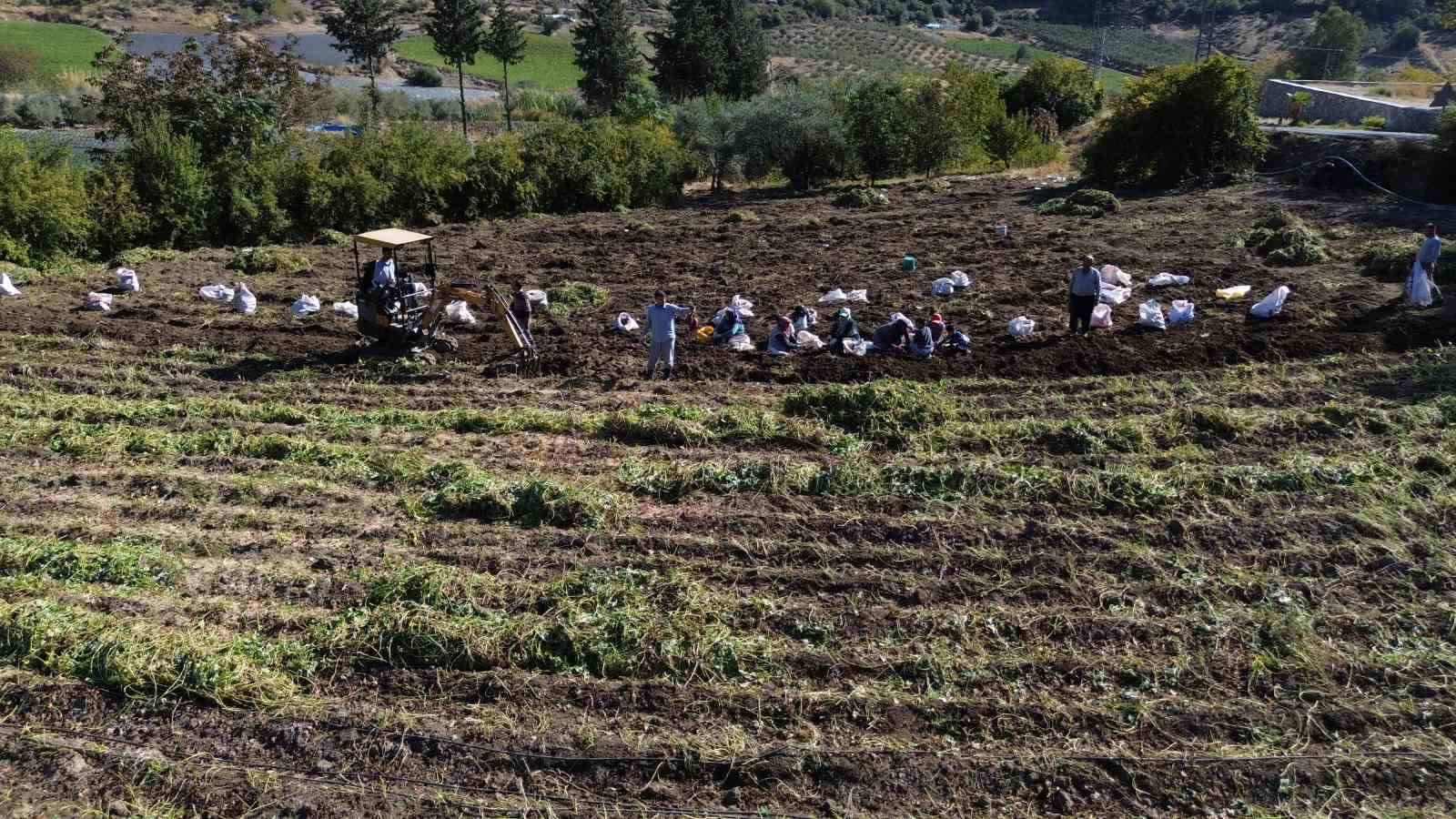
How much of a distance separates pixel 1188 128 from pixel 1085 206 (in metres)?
6.13

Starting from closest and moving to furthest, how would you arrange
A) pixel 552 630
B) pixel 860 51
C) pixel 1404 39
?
pixel 552 630
pixel 1404 39
pixel 860 51

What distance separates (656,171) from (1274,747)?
89.1 feet

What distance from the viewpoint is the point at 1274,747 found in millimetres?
6250

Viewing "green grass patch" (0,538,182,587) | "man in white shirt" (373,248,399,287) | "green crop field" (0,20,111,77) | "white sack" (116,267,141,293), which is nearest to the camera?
"green grass patch" (0,538,182,587)

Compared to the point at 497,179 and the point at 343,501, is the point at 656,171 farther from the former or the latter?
the point at 343,501

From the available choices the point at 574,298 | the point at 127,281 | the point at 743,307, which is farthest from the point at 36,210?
the point at 743,307

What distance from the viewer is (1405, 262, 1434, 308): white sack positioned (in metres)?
15.5

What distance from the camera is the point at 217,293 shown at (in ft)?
57.9

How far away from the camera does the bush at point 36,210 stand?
2055 centimetres

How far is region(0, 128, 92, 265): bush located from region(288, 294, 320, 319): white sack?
7928 mm

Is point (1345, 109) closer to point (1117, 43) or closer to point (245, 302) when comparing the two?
point (245, 302)

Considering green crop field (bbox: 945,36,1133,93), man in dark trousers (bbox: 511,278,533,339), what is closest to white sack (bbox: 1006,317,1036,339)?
man in dark trousers (bbox: 511,278,533,339)

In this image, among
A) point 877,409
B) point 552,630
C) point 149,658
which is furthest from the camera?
point 877,409

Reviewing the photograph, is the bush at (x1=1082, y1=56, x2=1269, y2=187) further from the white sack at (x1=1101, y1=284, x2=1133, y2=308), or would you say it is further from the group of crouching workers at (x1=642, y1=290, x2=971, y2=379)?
the group of crouching workers at (x1=642, y1=290, x2=971, y2=379)
